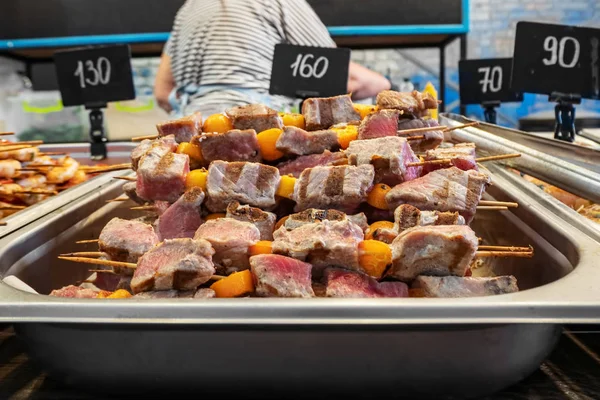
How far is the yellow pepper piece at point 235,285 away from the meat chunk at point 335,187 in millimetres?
298

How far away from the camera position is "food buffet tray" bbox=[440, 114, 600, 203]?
1537 millimetres

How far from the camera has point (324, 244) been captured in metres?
1.17

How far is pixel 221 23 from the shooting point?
381 cm

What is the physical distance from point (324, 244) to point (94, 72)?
2.31 m

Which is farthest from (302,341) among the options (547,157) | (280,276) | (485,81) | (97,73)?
(485,81)

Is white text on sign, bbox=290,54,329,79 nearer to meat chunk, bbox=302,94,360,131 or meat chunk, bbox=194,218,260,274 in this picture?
meat chunk, bbox=302,94,360,131

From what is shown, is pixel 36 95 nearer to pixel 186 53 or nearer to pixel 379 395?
pixel 186 53

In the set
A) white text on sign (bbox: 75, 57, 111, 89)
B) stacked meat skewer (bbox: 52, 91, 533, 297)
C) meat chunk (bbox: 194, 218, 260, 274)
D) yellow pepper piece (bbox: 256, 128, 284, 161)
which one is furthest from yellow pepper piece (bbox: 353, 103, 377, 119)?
white text on sign (bbox: 75, 57, 111, 89)

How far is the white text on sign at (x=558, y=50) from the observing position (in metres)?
2.33

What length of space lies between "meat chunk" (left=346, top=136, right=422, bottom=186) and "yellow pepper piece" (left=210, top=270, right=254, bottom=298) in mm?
465

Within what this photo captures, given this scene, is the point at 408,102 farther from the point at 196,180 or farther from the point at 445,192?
the point at 196,180

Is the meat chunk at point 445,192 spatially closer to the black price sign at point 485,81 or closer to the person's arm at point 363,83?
the black price sign at point 485,81

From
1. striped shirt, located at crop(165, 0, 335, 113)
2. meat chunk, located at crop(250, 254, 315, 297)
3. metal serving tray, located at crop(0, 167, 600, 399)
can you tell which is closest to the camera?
metal serving tray, located at crop(0, 167, 600, 399)

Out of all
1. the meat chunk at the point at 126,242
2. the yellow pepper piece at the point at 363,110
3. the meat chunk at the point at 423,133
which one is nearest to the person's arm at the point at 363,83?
the yellow pepper piece at the point at 363,110
